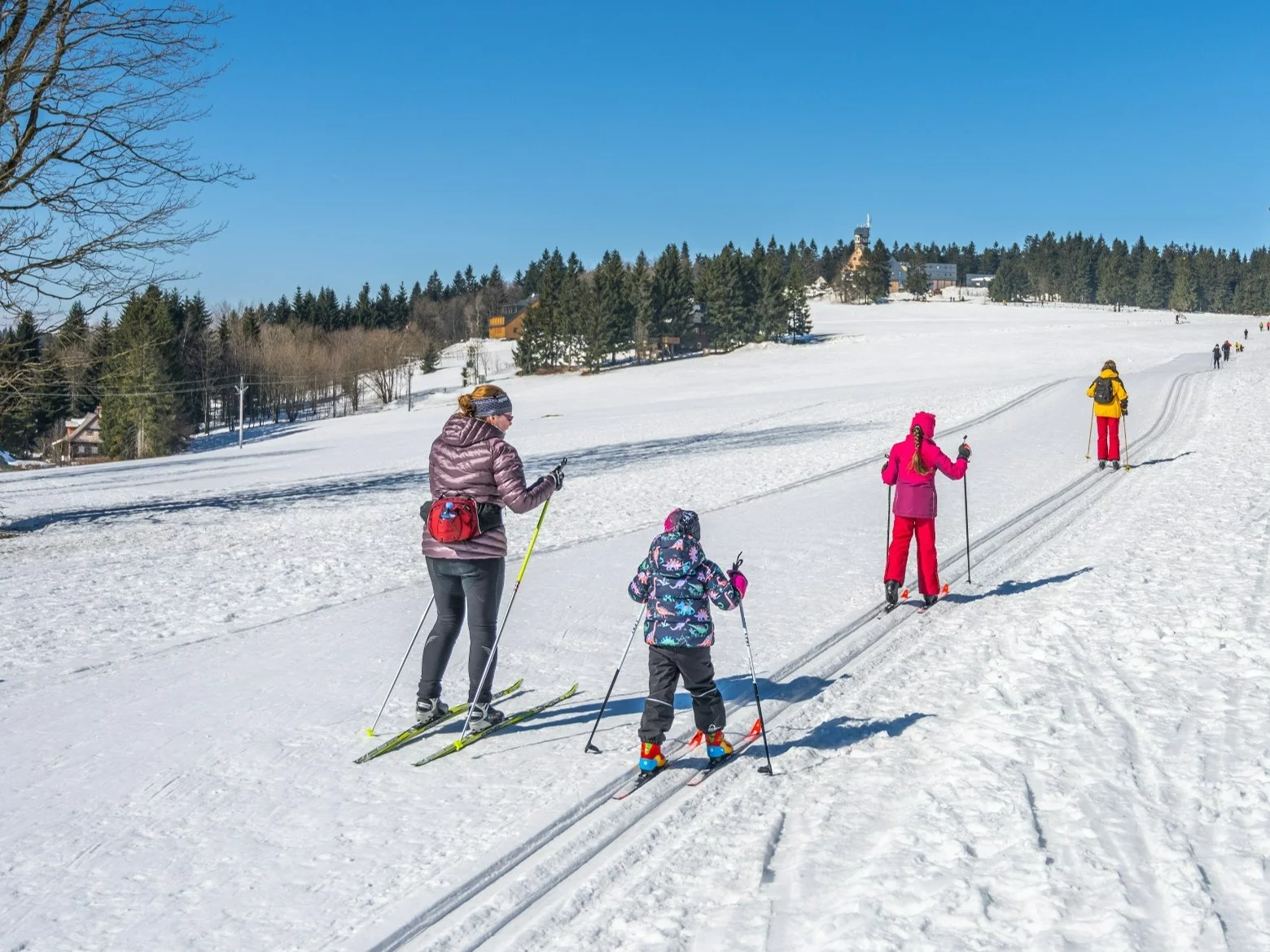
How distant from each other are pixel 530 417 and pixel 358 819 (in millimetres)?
45525

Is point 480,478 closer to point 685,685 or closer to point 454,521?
point 454,521

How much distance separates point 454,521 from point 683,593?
1.35 meters

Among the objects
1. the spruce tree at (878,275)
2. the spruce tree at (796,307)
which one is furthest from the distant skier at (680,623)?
the spruce tree at (878,275)

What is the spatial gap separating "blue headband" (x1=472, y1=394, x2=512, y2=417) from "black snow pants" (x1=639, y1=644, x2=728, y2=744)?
5.41 feet

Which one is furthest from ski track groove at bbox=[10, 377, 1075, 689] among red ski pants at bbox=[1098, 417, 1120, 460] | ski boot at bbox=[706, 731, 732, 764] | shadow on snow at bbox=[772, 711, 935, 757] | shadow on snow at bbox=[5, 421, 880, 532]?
shadow on snow at bbox=[772, 711, 935, 757]

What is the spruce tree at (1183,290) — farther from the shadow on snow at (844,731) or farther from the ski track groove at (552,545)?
the shadow on snow at (844,731)

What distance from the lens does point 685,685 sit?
5.64 m

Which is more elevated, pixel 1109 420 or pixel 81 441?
pixel 1109 420

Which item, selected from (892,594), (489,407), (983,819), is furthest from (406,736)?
(892,594)

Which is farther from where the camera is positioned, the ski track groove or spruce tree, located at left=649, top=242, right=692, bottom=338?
spruce tree, located at left=649, top=242, right=692, bottom=338

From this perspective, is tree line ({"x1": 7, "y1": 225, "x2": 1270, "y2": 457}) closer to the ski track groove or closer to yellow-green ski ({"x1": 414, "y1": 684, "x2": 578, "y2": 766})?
the ski track groove

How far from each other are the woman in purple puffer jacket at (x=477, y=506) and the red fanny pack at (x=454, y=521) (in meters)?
0.08

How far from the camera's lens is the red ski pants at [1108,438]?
58.4 ft

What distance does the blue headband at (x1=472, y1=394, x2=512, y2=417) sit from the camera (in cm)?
591
